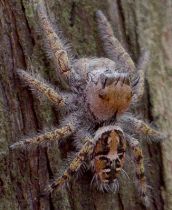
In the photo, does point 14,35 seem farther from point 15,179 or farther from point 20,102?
point 15,179

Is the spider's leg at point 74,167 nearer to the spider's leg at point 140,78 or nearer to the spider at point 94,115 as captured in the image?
the spider at point 94,115

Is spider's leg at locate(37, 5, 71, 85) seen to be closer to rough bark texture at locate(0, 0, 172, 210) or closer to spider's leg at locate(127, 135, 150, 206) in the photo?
rough bark texture at locate(0, 0, 172, 210)

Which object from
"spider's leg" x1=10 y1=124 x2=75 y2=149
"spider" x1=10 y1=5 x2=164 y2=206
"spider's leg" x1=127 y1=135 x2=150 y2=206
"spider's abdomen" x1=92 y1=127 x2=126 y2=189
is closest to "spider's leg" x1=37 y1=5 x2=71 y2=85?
"spider" x1=10 y1=5 x2=164 y2=206

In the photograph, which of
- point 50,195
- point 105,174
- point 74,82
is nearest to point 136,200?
point 105,174

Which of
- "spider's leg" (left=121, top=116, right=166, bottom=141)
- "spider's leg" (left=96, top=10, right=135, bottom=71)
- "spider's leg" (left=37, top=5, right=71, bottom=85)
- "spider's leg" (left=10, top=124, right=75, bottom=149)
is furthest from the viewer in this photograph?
"spider's leg" (left=96, top=10, right=135, bottom=71)

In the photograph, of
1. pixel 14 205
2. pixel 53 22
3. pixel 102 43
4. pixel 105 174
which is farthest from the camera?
pixel 102 43

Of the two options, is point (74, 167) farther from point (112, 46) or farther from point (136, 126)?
point (112, 46)
